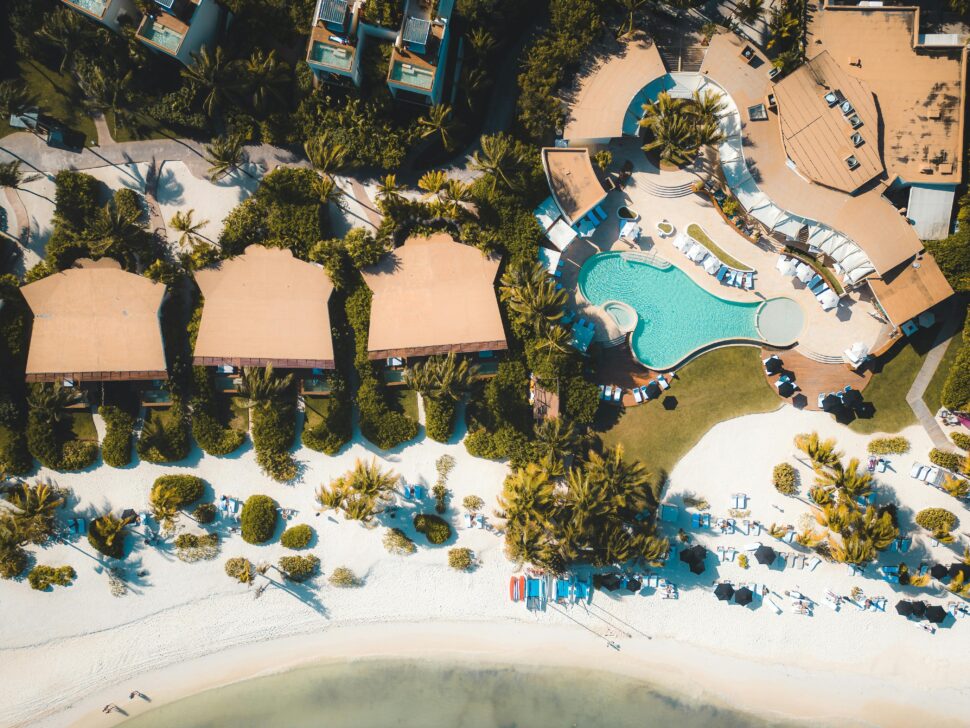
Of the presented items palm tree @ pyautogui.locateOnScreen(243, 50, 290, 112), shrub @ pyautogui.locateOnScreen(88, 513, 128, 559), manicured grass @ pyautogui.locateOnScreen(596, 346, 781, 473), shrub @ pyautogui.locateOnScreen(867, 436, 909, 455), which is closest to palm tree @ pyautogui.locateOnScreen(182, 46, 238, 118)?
palm tree @ pyautogui.locateOnScreen(243, 50, 290, 112)

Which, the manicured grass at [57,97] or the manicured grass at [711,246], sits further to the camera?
the manicured grass at [711,246]

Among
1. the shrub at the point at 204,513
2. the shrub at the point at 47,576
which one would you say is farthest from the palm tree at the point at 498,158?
the shrub at the point at 47,576

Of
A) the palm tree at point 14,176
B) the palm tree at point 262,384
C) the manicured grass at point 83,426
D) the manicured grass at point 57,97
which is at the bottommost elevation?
the manicured grass at point 83,426

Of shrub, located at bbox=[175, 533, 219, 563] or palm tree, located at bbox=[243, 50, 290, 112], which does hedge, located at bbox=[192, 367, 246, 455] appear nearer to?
shrub, located at bbox=[175, 533, 219, 563]

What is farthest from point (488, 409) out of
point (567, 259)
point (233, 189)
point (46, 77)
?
point (46, 77)

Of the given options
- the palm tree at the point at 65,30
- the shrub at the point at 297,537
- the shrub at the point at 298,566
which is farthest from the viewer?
the shrub at the point at 297,537

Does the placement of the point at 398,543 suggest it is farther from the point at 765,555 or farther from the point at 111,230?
the point at 111,230

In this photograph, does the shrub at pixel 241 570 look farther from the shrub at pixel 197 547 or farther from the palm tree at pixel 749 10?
the palm tree at pixel 749 10
